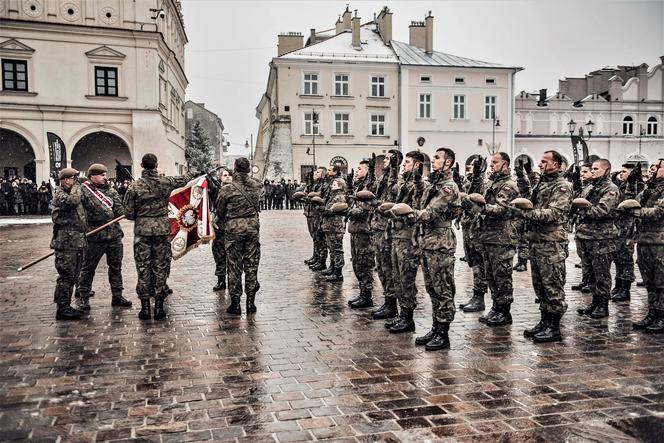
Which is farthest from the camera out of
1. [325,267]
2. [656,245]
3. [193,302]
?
[325,267]

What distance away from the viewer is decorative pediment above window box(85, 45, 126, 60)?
3538 cm

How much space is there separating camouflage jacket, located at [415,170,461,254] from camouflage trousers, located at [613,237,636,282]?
179 inches

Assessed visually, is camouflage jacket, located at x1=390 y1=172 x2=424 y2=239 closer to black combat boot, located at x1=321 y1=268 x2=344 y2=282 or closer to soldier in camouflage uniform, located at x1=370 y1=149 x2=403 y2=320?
soldier in camouflage uniform, located at x1=370 y1=149 x2=403 y2=320

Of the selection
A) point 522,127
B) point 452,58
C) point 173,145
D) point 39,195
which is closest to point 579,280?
point 39,195

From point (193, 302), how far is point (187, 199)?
66.7 inches

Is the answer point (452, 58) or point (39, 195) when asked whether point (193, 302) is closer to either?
point (39, 195)

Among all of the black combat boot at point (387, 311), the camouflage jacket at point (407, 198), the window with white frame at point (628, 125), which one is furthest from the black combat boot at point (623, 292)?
the window with white frame at point (628, 125)

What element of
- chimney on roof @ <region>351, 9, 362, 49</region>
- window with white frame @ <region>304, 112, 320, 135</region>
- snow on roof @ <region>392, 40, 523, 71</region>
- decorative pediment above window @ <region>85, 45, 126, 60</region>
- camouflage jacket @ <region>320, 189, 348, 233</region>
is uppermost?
chimney on roof @ <region>351, 9, 362, 49</region>

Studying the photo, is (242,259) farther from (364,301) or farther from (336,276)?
(336,276)

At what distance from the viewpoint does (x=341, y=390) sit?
565cm

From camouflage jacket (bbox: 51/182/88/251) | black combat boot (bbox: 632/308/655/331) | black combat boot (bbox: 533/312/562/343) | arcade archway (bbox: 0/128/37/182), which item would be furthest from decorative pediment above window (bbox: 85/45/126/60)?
black combat boot (bbox: 632/308/655/331)

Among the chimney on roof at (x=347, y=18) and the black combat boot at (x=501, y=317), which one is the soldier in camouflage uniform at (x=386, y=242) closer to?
the black combat boot at (x=501, y=317)

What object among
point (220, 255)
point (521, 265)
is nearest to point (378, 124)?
point (521, 265)

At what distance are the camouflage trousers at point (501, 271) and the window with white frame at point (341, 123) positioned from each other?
→ 139 feet
